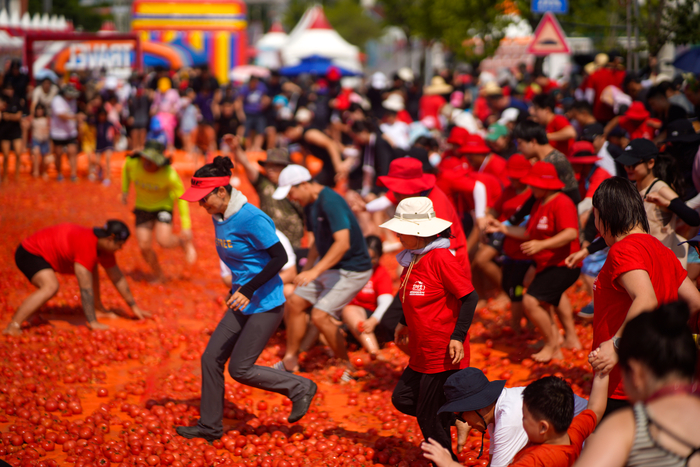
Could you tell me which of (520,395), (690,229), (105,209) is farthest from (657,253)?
(105,209)

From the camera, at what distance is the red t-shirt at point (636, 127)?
8.48m

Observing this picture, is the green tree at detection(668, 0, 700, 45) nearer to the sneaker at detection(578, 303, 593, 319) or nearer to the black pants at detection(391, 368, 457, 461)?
the sneaker at detection(578, 303, 593, 319)

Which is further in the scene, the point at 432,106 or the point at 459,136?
the point at 432,106

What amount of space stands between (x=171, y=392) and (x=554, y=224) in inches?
148

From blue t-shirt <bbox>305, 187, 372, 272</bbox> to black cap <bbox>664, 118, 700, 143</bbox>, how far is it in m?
3.13

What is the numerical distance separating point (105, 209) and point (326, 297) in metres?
9.71

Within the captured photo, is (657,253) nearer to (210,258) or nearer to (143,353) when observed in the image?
(143,353)

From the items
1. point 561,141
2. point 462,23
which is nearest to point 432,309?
point 561,141

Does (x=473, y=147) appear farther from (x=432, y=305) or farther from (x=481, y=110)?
(x=481, y=110)

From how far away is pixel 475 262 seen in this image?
26.3ft

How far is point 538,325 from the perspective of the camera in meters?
6.33

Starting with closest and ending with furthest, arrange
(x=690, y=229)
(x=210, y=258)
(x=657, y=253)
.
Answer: (x=657, y=253) → (x=690, y=229) → (x=210, y=258)

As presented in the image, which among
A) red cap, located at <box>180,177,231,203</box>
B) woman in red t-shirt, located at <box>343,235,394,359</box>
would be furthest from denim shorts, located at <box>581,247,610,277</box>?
red cap, located at <box>180,177,231,203</box>

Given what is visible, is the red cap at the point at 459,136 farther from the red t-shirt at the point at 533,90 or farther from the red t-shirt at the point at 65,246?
the red t-shirt at the point at 533,90
